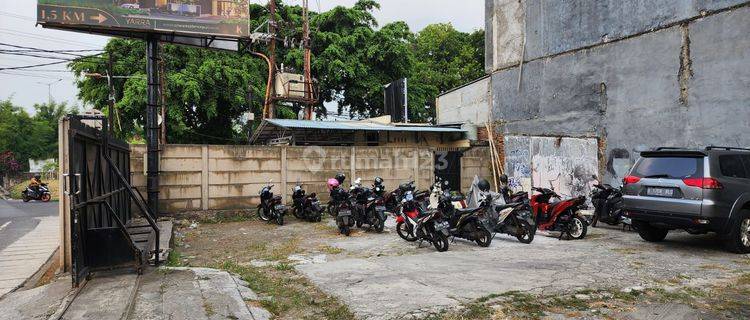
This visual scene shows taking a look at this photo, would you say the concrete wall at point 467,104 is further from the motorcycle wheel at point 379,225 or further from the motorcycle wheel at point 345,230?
the motorcycle wheel at point 345,230

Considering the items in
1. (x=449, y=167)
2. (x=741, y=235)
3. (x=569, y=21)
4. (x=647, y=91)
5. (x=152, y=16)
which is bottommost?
(x=741, y=235)

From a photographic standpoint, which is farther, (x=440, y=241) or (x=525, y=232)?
(x=525, y=232)

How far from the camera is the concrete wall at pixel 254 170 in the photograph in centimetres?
1178

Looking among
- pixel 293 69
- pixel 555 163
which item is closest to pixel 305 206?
pixel 555 163

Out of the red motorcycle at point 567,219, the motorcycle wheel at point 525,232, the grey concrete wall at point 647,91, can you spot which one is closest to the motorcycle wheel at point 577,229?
the red motorcycle at point 567,219

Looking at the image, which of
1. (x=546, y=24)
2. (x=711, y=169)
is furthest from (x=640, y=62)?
(x=711, y=169)

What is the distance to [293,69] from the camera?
24.5 metres

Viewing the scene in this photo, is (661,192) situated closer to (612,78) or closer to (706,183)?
(706,183)

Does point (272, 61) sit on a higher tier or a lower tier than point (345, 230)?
higher

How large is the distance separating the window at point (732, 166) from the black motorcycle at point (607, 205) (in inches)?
105

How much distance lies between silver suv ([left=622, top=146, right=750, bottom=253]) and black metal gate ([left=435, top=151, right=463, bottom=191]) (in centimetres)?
746

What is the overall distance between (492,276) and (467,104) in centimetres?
1340

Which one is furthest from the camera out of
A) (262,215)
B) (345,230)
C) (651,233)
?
(262,215)

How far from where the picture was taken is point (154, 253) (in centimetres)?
669
